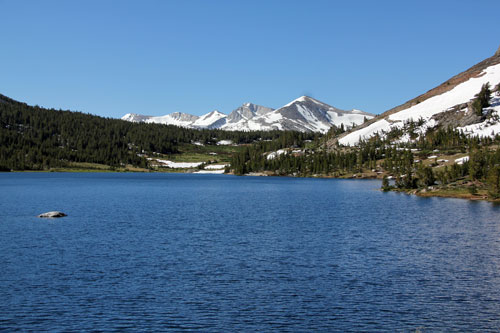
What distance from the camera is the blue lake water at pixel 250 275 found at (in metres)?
32.5

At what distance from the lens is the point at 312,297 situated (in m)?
37.3

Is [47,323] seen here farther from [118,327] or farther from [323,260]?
[323,260]

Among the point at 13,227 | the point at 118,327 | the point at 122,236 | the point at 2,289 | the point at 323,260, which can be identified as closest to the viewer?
the point at 118,327

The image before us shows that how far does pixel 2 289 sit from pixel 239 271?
21.6 m

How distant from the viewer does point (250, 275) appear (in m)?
44.0

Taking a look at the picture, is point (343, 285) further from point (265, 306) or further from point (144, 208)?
point (144, 208)

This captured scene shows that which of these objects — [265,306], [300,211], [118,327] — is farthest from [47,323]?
[300,211]

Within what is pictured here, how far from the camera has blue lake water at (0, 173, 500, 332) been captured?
107 ft

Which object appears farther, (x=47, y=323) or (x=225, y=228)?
→ (x=225, y=228)

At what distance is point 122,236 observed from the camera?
66000mm

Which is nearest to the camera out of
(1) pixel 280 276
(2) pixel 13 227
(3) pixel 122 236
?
(1) pixel 280 276

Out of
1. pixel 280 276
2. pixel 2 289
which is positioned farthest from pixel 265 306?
pixel 2 289

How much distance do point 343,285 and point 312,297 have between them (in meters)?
4.68

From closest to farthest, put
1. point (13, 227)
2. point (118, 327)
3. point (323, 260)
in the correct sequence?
point (118, 327) → point (323, 260) → point (13, 227)
